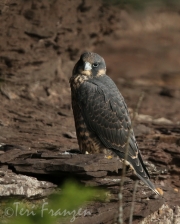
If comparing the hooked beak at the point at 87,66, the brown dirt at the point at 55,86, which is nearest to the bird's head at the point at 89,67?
the hooked beak at the point at 87,66

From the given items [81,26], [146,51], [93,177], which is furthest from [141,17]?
[93,177]

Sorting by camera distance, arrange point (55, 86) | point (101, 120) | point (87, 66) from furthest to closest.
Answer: point (55, 86)
point (87, 66)
point (101, 120)

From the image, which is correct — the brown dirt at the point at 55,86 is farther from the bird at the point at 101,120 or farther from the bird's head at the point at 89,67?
the bird's head at the point at 89,67

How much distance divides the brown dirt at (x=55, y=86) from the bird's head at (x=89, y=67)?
84cm

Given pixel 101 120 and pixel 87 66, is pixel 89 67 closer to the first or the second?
pixel 87 66

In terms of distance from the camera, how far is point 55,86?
915 cm

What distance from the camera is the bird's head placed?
6434 millimetres

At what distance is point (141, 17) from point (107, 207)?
8.48 metres

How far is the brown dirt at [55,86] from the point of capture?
22.5 feet

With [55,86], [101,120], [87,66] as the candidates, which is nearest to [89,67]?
[87,66]

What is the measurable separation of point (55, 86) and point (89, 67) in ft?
9.08

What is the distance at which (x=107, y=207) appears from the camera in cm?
516

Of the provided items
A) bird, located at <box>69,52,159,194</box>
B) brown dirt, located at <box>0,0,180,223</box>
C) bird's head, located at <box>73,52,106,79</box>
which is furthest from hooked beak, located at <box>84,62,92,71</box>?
brown dirt, located at <box>0,0,180,223</box>

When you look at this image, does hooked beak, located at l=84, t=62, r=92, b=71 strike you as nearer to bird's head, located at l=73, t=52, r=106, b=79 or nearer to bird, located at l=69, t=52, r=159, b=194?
bird's head, located at l=73, t=52, r=106, b=79
